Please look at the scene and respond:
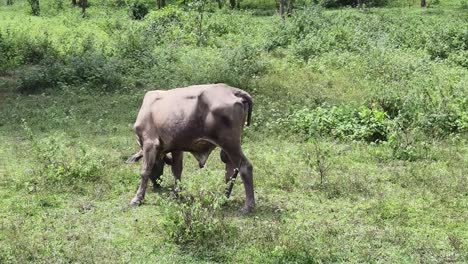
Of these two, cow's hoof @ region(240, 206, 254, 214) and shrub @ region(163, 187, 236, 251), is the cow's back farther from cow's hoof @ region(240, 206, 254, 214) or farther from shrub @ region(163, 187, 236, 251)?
shrub @ region(163, 187, 236, 251)

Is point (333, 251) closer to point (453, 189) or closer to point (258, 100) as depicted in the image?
point (453, 189)

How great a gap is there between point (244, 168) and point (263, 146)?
3588 mm

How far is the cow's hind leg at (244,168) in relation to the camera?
316 inches

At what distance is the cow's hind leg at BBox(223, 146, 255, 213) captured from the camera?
8.03 m

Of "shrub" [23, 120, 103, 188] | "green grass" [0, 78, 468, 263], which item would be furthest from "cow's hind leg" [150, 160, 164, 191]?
"shrub" [23, 120, 103, 188]

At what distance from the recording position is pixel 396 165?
10289mm

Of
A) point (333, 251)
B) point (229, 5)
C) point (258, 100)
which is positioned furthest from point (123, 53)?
point (229, 5)

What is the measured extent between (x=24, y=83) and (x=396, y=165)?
1051 cm

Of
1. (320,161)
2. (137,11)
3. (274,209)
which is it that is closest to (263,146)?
(320,161)

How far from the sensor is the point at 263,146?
460 inches

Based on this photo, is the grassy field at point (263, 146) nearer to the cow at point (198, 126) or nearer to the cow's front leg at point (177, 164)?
the cow's front leg at point (177, 164)

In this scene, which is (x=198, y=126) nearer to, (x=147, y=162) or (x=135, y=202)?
(x=147, y=162)

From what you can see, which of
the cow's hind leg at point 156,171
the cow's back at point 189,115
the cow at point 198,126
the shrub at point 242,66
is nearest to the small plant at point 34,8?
the shrub at point 242,66

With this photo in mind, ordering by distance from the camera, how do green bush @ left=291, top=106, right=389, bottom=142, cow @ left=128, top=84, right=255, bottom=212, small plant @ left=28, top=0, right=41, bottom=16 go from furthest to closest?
small plant @ left=28, top=0, right=41, bottom=16
green bush @ left=291, top=106, right=389, bottom=142
cow @ left=128, top=84, right=255, bottom=212
